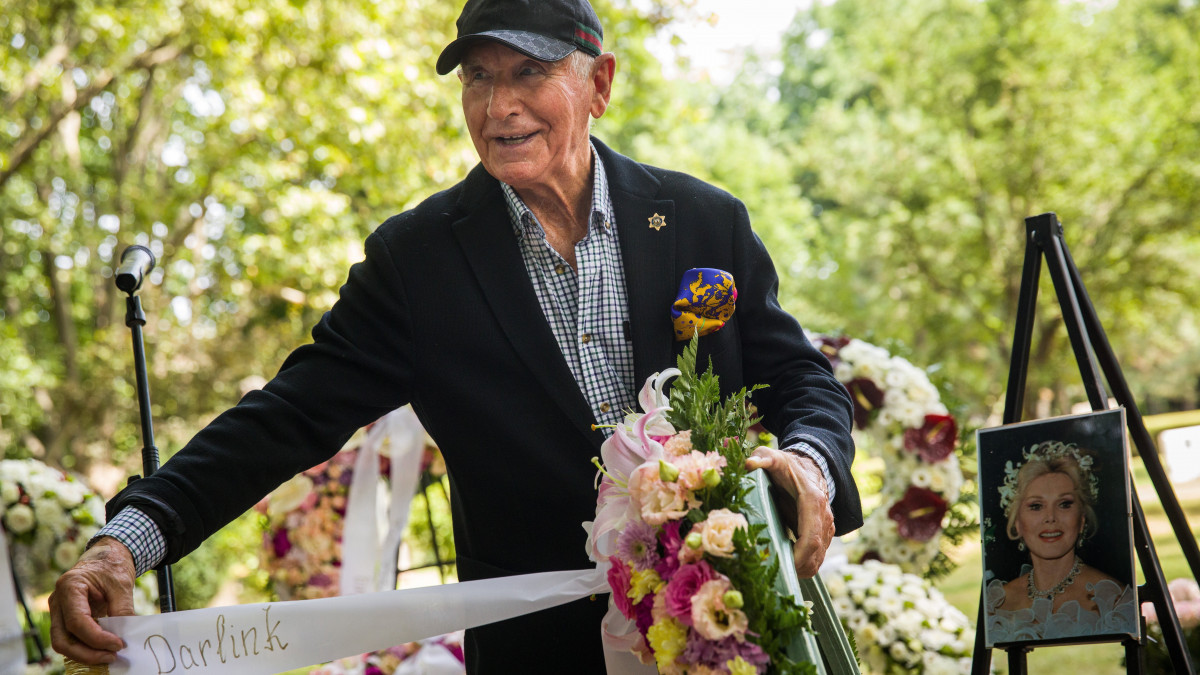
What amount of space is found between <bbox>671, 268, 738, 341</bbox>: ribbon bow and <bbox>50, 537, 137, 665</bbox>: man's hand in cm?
118

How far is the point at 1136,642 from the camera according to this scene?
2.19 meters

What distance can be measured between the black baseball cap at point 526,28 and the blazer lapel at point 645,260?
0.34 m

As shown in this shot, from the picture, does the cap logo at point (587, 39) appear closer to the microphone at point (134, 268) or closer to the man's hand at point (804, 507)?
the man's hand at point (804, 507)

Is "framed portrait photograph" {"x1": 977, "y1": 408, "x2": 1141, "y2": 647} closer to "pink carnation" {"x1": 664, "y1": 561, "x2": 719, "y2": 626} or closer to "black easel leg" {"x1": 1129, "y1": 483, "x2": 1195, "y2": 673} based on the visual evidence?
"black easel leg" {"x1": 1129, "y1": 483, "x2": 1195, "y2": 673}

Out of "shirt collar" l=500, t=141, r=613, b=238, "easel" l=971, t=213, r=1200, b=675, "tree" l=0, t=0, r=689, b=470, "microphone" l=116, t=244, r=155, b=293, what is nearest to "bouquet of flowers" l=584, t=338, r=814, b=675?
"shirt collar" l=500, t=141, r=613, b=238

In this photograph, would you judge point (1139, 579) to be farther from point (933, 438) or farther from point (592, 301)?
point (592, 301)

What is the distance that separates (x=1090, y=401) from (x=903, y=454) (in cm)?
201

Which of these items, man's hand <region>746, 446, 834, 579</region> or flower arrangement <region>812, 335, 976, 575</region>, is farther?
flower arrangement <region>812, 335, 976, 575</region>

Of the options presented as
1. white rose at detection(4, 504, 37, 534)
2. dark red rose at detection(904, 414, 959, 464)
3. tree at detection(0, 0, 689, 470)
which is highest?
tree at detection(0, 0, 689, 470)

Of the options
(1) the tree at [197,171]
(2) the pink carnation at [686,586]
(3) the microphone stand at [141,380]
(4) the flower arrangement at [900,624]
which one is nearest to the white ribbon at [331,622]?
→ (3) the microphone stand at [141,380]

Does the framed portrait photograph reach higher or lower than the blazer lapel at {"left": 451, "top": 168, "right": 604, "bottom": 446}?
lower

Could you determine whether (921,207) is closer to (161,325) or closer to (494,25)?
(161,325)

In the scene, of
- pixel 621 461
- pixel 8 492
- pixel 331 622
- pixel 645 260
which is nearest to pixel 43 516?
pixel 8 492

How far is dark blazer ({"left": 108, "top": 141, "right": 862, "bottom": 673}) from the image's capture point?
6.91 ft
